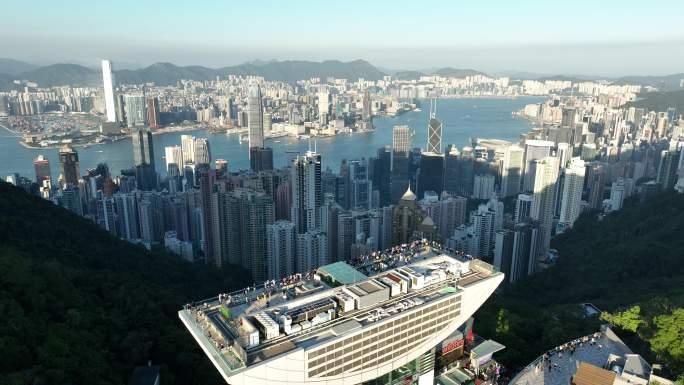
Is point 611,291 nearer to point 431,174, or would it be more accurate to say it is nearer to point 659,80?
point 431,174

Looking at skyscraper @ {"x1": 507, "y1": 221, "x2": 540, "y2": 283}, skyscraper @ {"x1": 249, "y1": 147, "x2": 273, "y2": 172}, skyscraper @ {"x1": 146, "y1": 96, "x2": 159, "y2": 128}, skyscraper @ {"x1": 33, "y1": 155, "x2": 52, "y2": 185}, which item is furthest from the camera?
skyscraper @ {"x1": 146, "y1": 96, "x2": 159, "y2": 128}

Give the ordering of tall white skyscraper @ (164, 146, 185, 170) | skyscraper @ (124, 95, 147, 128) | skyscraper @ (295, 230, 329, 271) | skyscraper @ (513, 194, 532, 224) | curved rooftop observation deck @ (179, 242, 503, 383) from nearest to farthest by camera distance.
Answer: curved rooftop observation deck @ (179, 242, 503, 383), skyscraper @ (295, 230, 329, 271), skyscraper @ (513, 194, 532, 224), tall white skyscraper @ (164, 146, 185, 170), skyscraper @ (124, 95, 147, 128)

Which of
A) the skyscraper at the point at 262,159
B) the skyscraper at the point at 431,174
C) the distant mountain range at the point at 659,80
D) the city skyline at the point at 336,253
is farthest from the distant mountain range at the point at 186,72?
the skyscraper at the point at 431,174

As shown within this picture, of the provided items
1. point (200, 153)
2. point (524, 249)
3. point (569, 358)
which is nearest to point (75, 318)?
point (569, 358)

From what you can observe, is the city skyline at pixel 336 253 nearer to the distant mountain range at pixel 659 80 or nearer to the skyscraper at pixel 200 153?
the skyscraper at pixel 200 153

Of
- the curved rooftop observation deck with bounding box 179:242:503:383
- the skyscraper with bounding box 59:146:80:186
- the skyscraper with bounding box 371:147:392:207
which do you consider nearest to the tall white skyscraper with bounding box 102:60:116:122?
the skyscraper with bounding box 59:146:80:186

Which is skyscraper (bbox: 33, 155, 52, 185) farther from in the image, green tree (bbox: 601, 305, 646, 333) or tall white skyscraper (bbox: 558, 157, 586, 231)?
tall white skyscraper (bbox: 558, 157, 586, 231)
